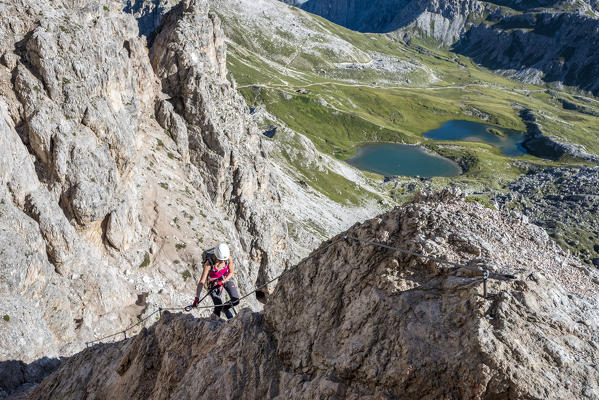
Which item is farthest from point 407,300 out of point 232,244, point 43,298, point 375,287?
point 232,244

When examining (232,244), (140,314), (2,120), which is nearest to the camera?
(2,120)

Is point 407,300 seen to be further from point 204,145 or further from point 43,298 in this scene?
point 204,145

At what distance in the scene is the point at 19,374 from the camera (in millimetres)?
29906

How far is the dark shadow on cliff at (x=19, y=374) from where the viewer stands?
28.3 m

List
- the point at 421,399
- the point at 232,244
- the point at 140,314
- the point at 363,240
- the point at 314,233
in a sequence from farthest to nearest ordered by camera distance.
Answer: the point at 314,233 → the point at 232,244 → the point at 140,314 → the point at 363,240 → the point at 421,399

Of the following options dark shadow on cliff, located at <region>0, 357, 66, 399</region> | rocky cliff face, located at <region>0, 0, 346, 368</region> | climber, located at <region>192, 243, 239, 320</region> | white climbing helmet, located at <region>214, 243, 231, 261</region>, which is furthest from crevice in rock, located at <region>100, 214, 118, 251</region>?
white climbing helmet, located at <region>214, 243, 231, 261</region>

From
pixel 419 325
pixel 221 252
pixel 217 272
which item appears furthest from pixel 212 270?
pixel 419 325

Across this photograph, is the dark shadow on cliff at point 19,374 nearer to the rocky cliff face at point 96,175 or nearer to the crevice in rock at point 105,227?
the rocky cliff face at point 96,175

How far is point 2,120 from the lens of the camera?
1405 inches

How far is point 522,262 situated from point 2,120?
42428 millimetres

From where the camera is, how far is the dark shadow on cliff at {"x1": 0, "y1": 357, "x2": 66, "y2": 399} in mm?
28281

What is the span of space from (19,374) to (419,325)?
107 feet

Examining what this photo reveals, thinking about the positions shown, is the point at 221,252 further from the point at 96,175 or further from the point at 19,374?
the point at 96,175

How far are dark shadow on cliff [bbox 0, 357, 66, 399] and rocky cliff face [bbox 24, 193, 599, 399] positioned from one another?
18.1 metres
